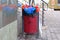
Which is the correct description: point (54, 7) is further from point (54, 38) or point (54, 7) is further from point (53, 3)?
point (54, 38)

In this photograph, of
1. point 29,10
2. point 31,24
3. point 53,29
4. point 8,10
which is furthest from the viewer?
point 53,29

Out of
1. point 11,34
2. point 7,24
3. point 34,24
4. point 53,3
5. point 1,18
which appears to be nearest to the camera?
point 1,18

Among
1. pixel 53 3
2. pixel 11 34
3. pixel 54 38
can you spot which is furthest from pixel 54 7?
pixel 11 34

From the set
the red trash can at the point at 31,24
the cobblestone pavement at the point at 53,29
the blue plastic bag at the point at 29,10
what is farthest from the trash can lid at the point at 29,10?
the cobblestone pavement at the point at 53,29

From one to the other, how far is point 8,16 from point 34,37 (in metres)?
3.10

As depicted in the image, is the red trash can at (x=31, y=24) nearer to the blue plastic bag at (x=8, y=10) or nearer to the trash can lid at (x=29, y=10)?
the trash can lid at (x=29, y=10)

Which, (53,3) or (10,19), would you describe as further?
(53,3)

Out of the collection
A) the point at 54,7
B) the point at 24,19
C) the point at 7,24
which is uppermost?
the point at 7,24

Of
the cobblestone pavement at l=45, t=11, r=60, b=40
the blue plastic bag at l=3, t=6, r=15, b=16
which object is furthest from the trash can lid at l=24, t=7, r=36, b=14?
the blue plastic bag at l=3, t=6, r=15, b=16

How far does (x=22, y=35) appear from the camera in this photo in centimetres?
720

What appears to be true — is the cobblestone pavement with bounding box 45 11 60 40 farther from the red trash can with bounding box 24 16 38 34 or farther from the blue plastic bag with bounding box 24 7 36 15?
the blue plastic bag with bounding box 24 7 36 15

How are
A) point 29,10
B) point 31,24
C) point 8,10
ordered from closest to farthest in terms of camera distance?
point 8,10, point 29,10, point 31,24

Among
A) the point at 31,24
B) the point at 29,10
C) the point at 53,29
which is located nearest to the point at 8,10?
the point at 29,10

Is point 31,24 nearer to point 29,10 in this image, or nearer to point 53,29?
point 29,10
